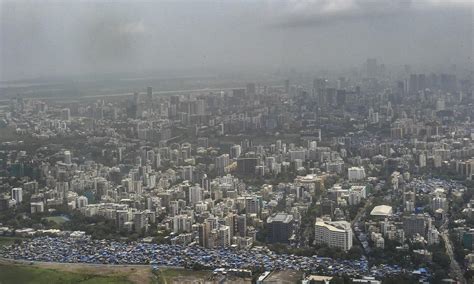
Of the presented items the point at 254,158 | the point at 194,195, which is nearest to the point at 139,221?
the point at 194,195

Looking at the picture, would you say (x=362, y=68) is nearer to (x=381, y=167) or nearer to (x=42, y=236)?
(x=381, y=167)

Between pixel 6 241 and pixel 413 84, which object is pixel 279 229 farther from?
pixel 413 84

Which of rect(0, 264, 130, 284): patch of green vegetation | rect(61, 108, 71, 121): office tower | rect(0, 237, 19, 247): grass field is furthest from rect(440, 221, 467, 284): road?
rect(61, 108, 71, 121): office tower

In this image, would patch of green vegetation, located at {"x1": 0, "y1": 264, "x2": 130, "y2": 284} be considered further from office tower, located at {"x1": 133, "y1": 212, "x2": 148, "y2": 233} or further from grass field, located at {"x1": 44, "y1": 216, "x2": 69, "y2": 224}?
grass field, located at {"x1": 44, "y1": 216, "x2": 69, "y2": 224}

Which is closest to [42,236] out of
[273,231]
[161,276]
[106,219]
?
[106,219]

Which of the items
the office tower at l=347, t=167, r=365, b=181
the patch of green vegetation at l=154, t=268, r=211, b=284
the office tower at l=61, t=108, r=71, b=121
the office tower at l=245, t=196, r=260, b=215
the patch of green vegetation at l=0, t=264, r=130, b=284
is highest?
the office tower at l=61, t=108, r=71, b=121
